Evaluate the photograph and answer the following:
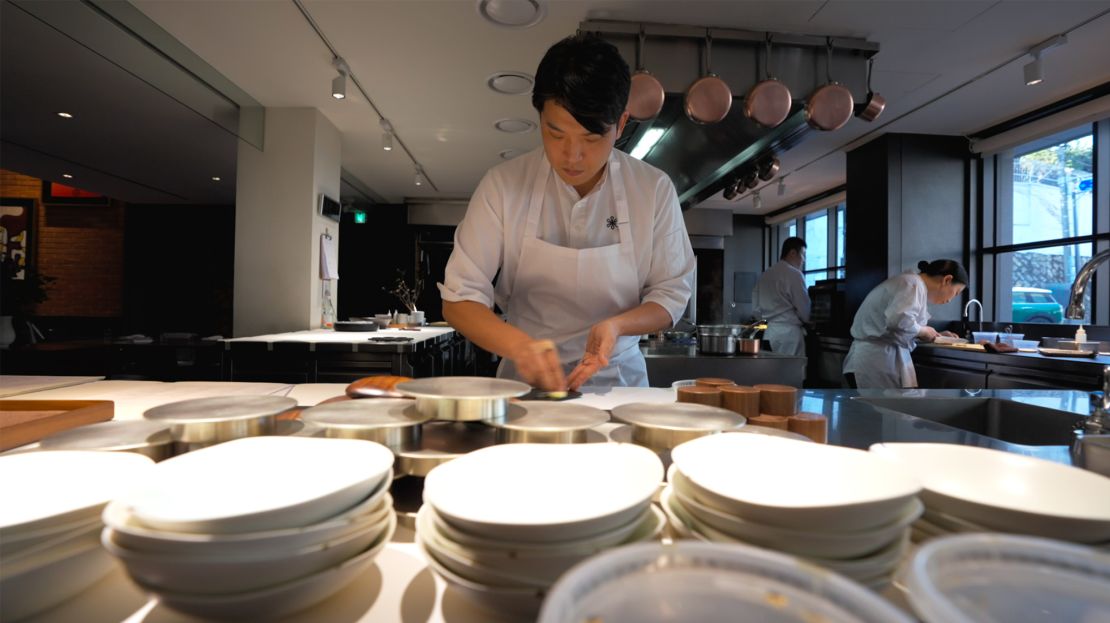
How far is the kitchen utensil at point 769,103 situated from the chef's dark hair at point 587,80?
171 centimetres

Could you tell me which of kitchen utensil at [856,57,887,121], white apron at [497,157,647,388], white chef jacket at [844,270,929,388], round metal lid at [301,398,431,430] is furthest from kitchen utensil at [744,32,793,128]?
round metal lid at [301,398,431,430]

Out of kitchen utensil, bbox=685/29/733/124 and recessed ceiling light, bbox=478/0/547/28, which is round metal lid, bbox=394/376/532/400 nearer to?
kitchen utensil, bbox=685/29/733/124

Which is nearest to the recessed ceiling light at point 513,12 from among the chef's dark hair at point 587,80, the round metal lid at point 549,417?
the chef's dark hair at point 587,80

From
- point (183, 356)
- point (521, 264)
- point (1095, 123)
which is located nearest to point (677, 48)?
point (521, 264)

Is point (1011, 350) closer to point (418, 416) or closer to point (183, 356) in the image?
point (418, 416)

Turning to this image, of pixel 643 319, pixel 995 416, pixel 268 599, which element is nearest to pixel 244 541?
pixel 268 599

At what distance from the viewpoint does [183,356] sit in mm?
4488

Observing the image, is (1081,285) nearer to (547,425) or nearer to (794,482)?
(794,482)

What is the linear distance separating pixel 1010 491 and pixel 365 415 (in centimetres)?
77

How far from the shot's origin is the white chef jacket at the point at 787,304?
5.99 metres

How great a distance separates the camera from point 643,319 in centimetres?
151

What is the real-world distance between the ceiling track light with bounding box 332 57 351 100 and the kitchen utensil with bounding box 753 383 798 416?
3.47 metres

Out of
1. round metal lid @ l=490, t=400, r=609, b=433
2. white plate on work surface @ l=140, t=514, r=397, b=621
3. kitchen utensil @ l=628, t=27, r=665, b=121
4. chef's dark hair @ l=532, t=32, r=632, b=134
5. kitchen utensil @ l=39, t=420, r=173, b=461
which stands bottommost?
white plate on work surface @ l=140, t=514, r=397, b=621

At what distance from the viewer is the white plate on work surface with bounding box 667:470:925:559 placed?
397mm
